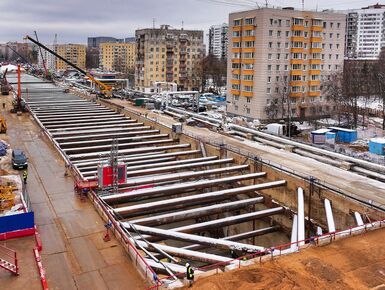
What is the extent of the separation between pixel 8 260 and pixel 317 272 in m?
10.5

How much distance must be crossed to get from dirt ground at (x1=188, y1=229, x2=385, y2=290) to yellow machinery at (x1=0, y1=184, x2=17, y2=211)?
35.7 ft

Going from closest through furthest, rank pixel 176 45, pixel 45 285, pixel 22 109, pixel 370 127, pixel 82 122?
1. pixel 45 285
2. pixel 82 122
3. pixel 22 109
4. pixel 370 127
5. pixel 176 45

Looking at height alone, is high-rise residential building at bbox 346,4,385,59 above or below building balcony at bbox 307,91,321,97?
above

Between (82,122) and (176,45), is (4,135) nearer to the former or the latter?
(82,122)

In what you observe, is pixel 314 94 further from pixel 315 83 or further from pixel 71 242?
pixel 71 242

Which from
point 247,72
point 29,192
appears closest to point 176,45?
point 247,72

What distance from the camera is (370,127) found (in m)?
59.2

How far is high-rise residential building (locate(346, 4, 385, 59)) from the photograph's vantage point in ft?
473

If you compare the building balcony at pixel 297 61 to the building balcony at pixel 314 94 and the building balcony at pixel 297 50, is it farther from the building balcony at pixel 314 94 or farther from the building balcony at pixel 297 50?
the building balcony at pixel 314 94

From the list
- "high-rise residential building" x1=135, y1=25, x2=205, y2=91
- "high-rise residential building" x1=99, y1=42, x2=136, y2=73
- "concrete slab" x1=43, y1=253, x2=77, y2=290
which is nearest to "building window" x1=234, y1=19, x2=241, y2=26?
"high-rise residential building" x1=135, y1=25, x2=205, y2=91

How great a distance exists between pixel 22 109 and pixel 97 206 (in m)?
38.0

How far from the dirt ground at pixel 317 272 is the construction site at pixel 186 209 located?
0.06m

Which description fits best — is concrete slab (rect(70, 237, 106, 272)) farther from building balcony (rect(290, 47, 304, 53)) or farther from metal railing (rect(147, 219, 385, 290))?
Result: building balcony (rect(290, 47, 304, 53))

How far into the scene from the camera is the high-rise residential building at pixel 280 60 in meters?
62.9
